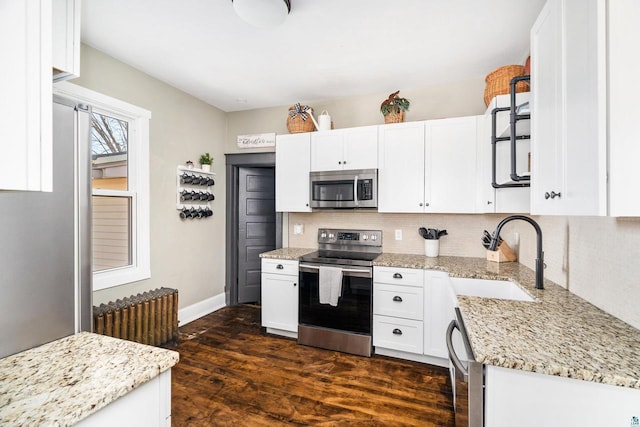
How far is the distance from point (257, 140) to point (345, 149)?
4.45 ft

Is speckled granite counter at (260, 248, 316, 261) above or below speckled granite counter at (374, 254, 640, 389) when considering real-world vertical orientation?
above

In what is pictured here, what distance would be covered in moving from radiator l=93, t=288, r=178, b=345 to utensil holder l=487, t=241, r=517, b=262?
3.07 metres

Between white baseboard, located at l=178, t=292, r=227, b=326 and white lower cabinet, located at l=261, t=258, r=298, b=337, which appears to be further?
white baseboard, located at l=178, t=292, r=227, b=326

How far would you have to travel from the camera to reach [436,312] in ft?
8.61

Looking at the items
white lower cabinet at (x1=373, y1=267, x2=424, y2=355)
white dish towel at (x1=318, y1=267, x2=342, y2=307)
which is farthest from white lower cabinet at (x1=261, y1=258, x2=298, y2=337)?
white lower cabinet at (x1=373, y1=267, x2=424, y2=355)

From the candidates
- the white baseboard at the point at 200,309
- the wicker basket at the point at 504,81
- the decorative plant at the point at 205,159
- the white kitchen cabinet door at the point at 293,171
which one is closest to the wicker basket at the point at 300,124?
the white kitchen cabinet door at the point at 293,171

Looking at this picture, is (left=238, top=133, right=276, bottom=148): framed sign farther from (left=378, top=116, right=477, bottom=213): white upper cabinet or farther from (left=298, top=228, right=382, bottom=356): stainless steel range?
(left=298, top=228, right=382, bottom=356): stainless steel range

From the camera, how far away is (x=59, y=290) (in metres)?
1.19

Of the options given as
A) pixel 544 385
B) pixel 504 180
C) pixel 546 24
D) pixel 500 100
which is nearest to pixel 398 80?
pixel 500 100

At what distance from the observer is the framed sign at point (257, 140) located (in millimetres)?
3898

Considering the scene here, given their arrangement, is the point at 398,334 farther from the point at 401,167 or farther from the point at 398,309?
the point at 401,167

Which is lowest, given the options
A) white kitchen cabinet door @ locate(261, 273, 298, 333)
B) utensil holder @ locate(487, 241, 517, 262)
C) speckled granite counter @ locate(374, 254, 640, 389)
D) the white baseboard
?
the white baseboard

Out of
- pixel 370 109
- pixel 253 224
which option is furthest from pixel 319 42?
pixel 253 224

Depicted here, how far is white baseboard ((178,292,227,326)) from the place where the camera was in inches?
137
